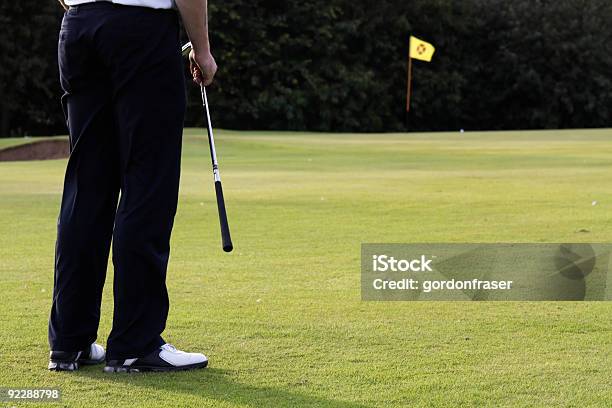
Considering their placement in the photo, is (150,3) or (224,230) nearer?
(150,3)

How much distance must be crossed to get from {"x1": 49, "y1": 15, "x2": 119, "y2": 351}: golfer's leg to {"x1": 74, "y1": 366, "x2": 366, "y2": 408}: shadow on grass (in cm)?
21

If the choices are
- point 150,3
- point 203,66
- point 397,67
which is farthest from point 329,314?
point 397,67

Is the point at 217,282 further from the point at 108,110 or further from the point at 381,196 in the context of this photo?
the point at 381,196

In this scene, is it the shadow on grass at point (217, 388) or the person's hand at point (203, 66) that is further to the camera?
the person's hand at point (203, 66)

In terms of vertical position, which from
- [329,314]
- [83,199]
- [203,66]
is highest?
[203,66]

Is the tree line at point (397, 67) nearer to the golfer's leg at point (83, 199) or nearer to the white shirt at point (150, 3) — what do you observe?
the golfer's leg at point (83, 199)

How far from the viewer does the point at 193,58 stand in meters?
4.22

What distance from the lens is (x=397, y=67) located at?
168 ft

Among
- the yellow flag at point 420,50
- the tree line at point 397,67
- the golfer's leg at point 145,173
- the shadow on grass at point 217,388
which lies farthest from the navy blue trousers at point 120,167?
the tree line at point 397,67

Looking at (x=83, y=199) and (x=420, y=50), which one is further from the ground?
(x=420, y=50)

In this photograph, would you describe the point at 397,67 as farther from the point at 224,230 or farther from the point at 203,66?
the point at 203,66

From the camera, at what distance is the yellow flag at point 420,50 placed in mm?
44403

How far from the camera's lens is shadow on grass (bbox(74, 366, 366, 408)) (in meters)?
3.62

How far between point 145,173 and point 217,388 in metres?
0.86
